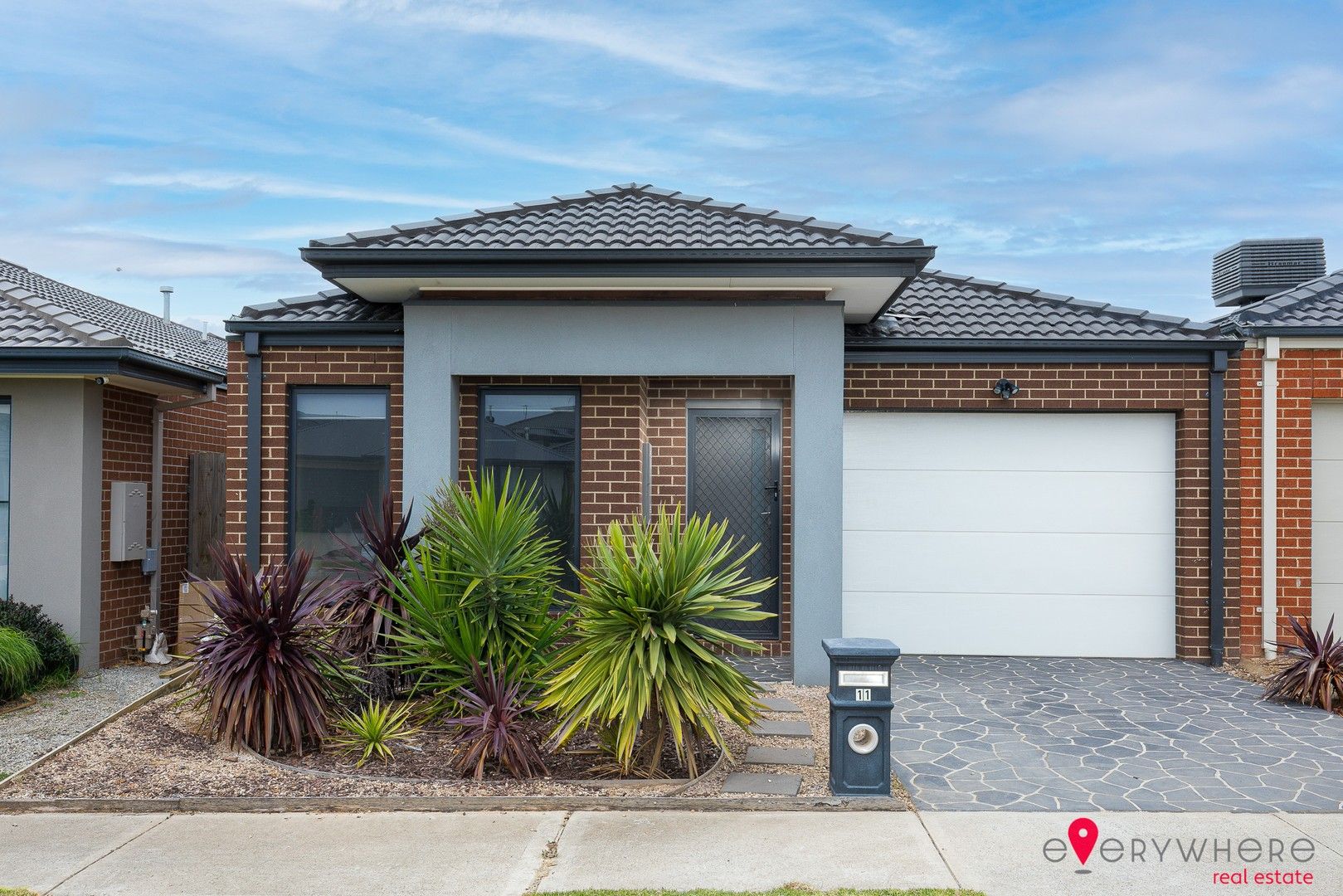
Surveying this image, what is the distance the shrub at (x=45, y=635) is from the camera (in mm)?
8633

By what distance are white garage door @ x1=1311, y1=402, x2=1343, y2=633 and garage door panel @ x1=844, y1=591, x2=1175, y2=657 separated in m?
1.58

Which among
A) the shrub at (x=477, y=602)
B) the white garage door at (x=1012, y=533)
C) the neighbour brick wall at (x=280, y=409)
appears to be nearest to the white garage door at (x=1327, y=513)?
the white garage door at (x=1012, y=533)

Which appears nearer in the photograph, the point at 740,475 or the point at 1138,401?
the point at 1138,401

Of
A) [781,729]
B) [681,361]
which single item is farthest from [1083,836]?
[681,361]

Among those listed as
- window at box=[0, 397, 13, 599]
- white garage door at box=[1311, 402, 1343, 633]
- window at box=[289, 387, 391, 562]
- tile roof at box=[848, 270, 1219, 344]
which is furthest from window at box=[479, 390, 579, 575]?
white garage door at box=[1311, 402, 1343, 633]

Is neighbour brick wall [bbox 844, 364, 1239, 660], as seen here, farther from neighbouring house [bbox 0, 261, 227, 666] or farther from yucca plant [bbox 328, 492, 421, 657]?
neighbouring house [bbox 0, 261, 227, 666]

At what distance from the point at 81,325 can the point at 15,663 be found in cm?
313

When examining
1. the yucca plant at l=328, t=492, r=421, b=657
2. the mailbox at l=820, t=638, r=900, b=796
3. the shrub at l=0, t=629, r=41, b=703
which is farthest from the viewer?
the shrub at l=0, t=629, r=41, b=703

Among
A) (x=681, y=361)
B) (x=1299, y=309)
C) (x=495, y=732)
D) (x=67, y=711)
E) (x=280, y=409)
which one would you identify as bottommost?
(x=67, y=711)

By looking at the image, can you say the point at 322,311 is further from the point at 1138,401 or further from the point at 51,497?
the point at 1138,401

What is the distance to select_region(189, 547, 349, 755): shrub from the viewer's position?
6.44 metres

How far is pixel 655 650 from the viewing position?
572 cm

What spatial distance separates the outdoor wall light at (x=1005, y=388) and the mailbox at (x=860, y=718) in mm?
4857

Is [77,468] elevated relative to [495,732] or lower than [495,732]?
elevated
